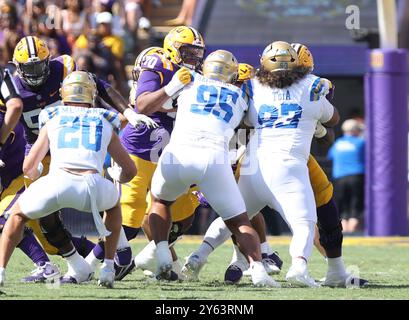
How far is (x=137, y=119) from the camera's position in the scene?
769cm

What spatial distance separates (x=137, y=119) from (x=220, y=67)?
676 mm

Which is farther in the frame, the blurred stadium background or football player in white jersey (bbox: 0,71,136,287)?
the blurred stadium background

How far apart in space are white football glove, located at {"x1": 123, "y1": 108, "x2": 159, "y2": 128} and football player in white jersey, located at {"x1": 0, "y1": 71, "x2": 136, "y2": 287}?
48 cm

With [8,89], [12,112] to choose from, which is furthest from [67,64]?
[12,112]

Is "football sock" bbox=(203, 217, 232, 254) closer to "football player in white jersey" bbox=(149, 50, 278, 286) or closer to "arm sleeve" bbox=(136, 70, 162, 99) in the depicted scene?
"football player in white jersey" bbox=(149, 50, 278, 286)

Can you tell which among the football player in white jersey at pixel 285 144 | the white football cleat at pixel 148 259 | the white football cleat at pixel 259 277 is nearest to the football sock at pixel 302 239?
the football player in white jersey at pixel 285 144

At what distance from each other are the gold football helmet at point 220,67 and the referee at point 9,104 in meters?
1.30

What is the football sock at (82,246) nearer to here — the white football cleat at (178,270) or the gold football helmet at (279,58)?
the white football cleat at (178,270)

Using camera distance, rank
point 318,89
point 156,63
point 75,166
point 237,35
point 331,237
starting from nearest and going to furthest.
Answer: point 75,166, point 318,89, point 331,237, point 156,63, point 237,35

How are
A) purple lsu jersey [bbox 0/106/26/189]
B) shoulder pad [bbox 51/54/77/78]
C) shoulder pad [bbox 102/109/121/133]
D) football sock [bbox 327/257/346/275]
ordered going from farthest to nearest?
purple lsu jersey [bbox 0/106/26/189] < shoulder pad [bbox 51/54/77/78] < football sock [bbox 327/257/346/275] < shoulder pad [bbox 102/109/121/133]

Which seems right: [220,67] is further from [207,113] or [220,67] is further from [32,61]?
[32,61]

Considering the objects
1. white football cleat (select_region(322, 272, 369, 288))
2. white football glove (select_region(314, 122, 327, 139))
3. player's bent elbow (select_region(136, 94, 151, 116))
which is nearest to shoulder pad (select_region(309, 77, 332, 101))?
white football glove (select_region(314, 122, 327, 139))

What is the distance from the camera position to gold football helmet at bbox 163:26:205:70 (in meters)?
8.05
